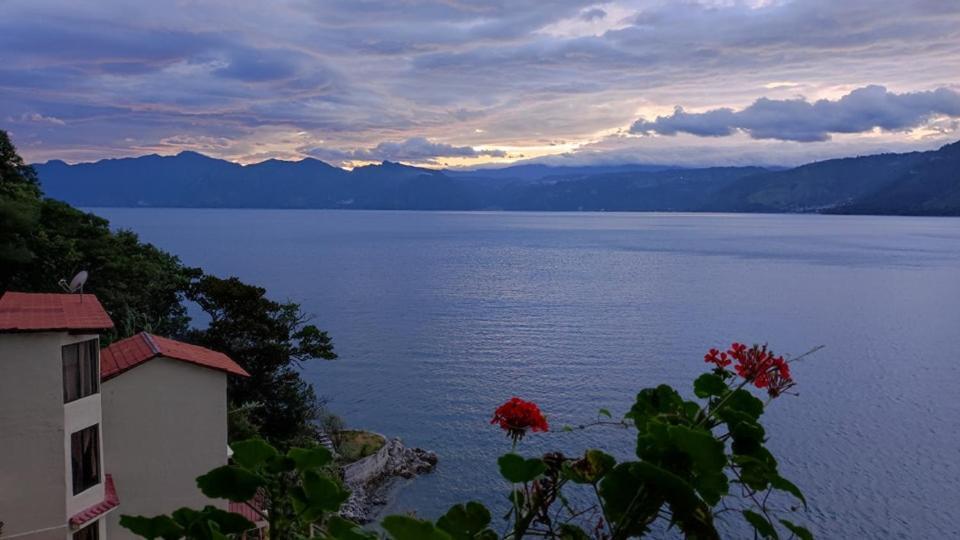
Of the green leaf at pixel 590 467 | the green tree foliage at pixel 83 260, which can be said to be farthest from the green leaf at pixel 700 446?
the green tree foliage at pixel 83 260

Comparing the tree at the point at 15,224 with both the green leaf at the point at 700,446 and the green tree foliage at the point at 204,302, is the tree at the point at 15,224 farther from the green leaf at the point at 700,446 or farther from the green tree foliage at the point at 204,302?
the green leaf at the point at 700,446

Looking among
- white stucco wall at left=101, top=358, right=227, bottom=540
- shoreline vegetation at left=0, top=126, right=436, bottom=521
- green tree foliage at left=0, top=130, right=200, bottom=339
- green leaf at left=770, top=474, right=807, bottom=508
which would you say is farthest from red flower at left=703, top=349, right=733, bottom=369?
green tree foliage at left=0, top=130, right=200, bottom=339

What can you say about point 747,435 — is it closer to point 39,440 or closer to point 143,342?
point 39,440

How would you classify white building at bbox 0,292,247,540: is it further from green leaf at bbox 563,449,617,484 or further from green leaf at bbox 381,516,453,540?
green leaf at bbox 381,516,453,540

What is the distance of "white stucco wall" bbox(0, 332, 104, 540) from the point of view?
14.3m

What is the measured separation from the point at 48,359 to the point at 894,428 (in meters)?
41.4

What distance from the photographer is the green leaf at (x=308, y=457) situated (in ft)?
9.95

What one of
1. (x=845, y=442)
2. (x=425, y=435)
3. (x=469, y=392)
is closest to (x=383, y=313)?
(x=469, y=392)

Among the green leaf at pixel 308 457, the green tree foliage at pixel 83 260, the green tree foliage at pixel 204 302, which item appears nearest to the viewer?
the green leaf at pixel 308 457

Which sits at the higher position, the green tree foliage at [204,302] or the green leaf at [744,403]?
the green leaf at [744,403]

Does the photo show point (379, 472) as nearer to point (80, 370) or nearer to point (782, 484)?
point (80, 370)

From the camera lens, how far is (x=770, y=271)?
114 metres

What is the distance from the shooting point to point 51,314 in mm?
15602

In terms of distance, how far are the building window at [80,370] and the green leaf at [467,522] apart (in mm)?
14042
